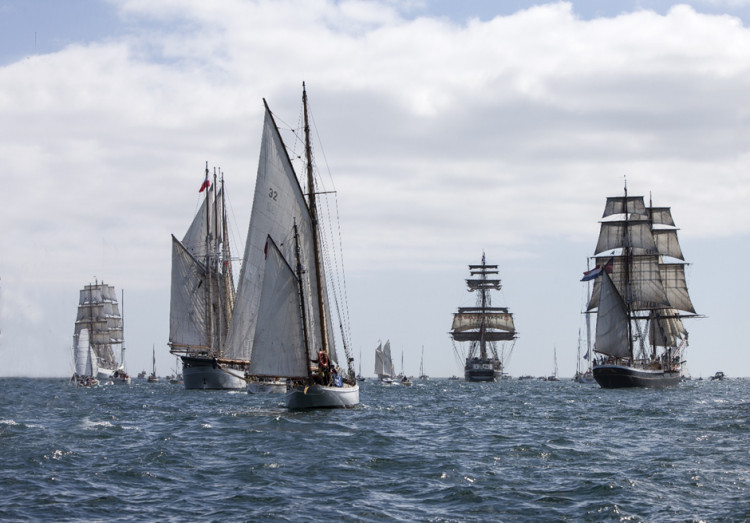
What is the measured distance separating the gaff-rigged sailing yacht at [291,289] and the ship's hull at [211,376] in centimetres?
4810

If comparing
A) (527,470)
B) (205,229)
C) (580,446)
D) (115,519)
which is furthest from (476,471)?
(205,229)

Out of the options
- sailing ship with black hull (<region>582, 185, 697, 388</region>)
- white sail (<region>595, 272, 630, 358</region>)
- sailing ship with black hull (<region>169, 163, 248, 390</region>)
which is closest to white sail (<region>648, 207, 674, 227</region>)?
sailing ship with black hull (<region>582, 185, 697, 388</region>)

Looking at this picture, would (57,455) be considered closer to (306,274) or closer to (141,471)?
(141,471)

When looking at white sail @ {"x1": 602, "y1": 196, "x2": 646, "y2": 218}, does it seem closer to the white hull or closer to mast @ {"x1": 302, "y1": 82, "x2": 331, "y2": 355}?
the white hull

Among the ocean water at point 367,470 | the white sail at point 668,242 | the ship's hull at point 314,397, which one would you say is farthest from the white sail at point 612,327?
the ship's hull at point 314,397

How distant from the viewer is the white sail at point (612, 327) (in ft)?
393

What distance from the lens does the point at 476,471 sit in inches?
1148

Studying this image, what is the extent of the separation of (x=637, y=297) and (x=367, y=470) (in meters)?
110

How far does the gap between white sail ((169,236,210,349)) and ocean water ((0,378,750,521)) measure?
58349mm

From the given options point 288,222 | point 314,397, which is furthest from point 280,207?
point 314,397

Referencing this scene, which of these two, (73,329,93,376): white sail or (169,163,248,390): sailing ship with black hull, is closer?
(169,163,248,390): sailing ship with black hull

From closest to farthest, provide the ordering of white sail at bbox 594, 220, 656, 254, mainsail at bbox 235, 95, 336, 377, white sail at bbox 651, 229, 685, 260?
mainsail at bbox 235, 95, 336, 377
white sail at bbox 594, 220, 656, 254
white sail at bbox 651, 229, 685, 260

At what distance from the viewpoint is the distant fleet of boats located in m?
48.2

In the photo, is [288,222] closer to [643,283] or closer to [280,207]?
[280,207]
